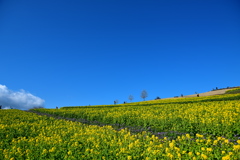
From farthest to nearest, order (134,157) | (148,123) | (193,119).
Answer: (148,123) → (193,119) → (134,157)

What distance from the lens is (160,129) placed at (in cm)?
1452

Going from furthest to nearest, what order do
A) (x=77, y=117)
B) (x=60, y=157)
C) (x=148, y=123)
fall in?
(x=77, y=117)
(x=148, y=123)
(x=60, y=157)

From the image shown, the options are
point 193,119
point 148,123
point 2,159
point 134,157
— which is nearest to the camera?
point 134,157

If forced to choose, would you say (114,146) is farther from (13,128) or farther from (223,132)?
(13,128)

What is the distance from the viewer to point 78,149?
7762mm

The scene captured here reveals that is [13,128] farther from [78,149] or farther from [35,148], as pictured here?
[78,149]

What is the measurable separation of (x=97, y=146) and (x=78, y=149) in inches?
34.6

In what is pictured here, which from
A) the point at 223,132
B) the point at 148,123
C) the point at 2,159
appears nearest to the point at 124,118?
the point at 148,123

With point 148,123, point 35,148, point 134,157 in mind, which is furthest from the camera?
point 148,123

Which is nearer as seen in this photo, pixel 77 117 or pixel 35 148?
pixel 35 148

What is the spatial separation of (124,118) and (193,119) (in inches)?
271

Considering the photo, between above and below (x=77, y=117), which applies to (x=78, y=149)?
below

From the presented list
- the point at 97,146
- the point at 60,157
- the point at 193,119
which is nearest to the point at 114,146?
the point at 97,146

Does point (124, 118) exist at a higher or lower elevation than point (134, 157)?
higher
